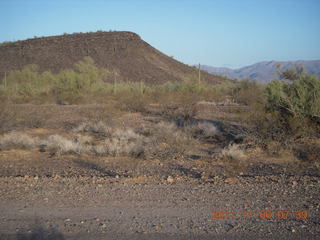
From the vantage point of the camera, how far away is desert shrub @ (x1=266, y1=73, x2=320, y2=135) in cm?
1242

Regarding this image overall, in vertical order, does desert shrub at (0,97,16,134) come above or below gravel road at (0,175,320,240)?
above

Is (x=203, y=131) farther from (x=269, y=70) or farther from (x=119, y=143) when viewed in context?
(x=269, y=70)

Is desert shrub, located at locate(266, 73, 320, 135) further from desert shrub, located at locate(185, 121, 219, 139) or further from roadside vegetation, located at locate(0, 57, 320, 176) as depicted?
desert shrub, located at locate(185, 121, 219, 139)

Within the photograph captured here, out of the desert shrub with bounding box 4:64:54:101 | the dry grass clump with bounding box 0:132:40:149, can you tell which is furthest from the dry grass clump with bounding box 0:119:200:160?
the desert shrub with bounding box 4:64:54:101

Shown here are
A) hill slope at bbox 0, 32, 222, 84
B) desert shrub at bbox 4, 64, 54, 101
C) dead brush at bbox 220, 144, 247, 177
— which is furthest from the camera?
hill slope at bbox 0, 32, 222, 84

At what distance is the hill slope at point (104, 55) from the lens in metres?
61.5

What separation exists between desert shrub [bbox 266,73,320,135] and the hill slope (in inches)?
1825

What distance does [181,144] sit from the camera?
42.3 ft

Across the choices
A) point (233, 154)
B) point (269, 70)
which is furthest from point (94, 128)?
point (269, 70)

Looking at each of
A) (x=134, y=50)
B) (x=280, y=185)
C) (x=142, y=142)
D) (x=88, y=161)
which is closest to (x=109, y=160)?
(x=88, y=161)

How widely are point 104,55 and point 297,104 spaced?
56.8 meters

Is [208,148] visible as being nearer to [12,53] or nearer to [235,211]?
[235,211]

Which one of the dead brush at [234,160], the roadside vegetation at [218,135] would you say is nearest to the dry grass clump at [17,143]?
the roadside vegetation at [218,135]

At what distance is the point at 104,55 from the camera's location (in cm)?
6612
